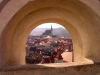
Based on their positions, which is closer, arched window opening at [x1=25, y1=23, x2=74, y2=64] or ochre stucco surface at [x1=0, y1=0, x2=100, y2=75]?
ochre stucco surface at [x1=0, y1=0, x2=100, y2=75]

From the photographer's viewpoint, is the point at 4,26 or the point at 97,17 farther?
the point at 97,17

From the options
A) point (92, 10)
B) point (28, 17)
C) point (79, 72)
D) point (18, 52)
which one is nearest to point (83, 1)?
point (92, 10)

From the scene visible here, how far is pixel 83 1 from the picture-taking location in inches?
134

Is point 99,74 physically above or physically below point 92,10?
below

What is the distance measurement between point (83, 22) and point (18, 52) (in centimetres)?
218

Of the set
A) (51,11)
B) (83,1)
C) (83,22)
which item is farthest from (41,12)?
(83,1)

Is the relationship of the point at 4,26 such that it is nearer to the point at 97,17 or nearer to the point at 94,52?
the point at 97,17

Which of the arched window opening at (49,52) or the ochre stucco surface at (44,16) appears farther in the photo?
the arched window opening at (49,52)

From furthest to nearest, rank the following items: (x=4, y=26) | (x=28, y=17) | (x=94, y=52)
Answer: (x=28, y=17) < (x=94, y=52) < (x=4, y=26)

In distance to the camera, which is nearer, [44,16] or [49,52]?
[44,16]

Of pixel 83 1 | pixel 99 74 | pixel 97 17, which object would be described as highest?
pixel 83 1

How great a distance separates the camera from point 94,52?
454 centimetres

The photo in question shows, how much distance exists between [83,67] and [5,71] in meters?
1.80

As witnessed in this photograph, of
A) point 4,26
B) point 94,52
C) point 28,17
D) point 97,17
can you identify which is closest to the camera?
point 4,26
